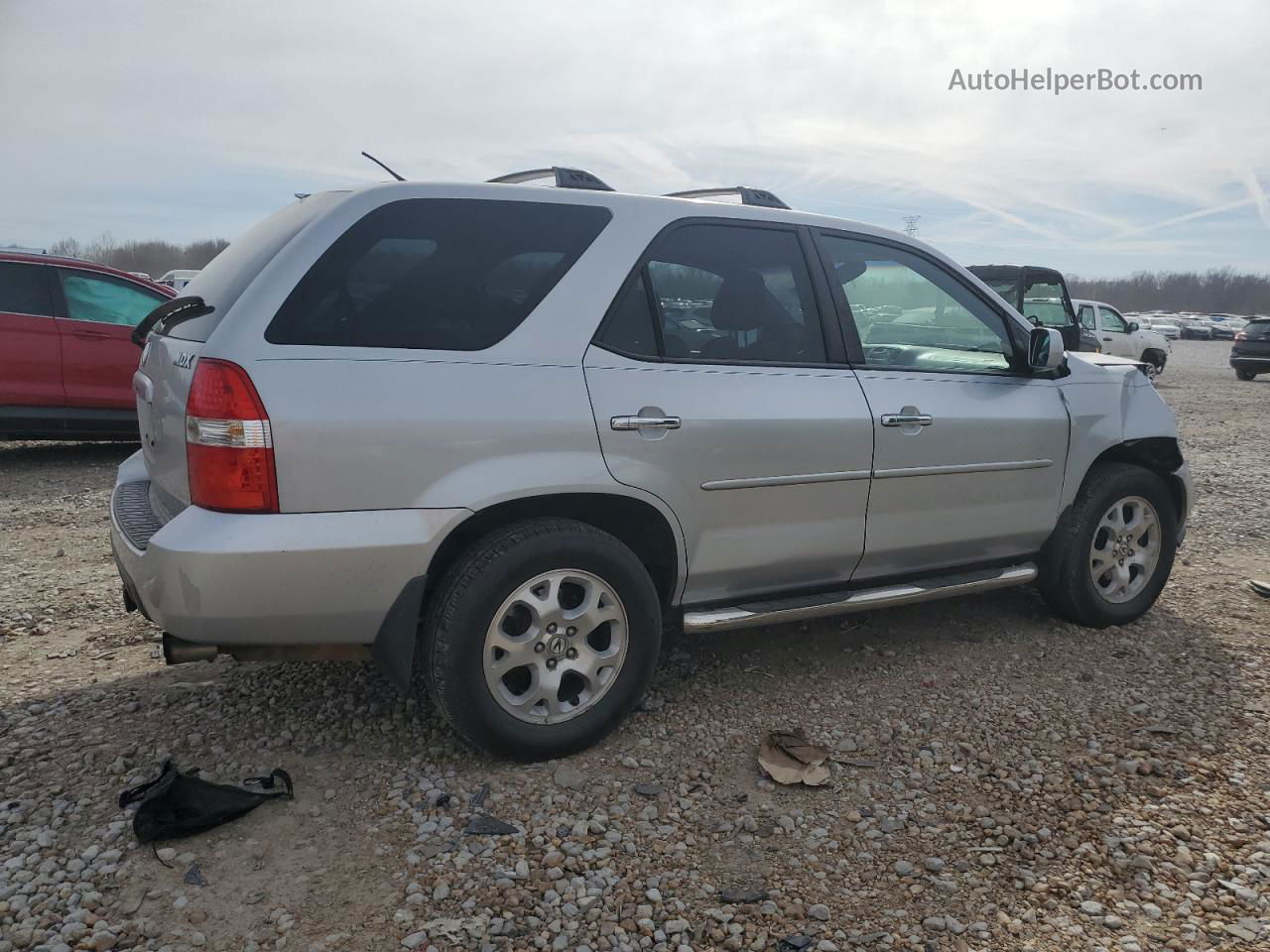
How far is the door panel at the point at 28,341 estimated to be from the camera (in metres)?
7.66

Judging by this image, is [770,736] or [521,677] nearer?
[521,677]

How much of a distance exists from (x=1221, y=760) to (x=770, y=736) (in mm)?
1538

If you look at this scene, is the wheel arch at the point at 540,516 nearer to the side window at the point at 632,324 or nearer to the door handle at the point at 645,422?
the door handle at the point at 645,422

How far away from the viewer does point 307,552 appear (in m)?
2.64

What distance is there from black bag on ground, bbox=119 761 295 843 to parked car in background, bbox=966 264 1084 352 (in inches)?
520

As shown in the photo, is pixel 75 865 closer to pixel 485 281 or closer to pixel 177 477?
pixel 177 477

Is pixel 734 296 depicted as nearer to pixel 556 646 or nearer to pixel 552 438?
pixel 552 438

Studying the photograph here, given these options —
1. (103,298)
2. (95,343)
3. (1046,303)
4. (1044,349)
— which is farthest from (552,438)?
(1046,303)

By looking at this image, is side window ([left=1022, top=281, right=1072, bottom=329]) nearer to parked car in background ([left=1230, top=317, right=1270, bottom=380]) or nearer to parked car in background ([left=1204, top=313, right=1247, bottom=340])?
parked car in background ([left=1230, top=317, right=1270, bottom=380])

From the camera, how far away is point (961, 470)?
12.7 ft

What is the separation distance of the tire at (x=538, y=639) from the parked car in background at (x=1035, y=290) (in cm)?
1233

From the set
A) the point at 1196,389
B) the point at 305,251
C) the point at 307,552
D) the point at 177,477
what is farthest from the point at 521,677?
the point at 1196,389

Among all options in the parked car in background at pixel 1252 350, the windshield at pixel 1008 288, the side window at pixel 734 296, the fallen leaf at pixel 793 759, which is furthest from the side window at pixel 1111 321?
the fallen leaf at pixel 793 759

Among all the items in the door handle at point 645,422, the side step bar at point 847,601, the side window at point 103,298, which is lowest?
the side step bar at point 847,601
